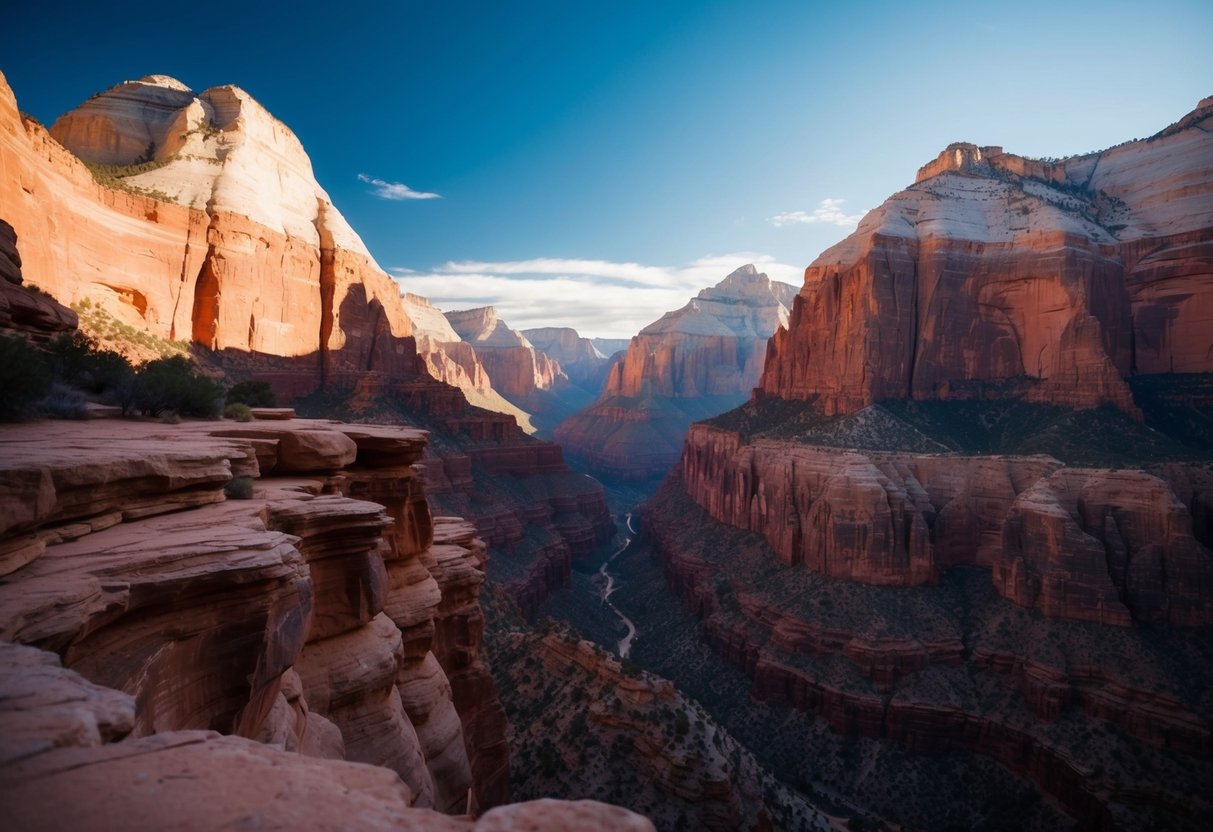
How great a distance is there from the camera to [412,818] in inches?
142

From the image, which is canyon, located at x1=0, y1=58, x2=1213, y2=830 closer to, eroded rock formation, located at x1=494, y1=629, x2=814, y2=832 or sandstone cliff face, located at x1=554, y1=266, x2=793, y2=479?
eroded rock formation, located at x1=494, y1=629, x2=814, y2=832

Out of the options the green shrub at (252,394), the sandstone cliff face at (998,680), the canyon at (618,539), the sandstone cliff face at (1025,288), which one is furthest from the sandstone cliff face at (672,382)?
the green shrub at (252,394)

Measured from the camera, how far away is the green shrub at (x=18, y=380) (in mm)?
10781

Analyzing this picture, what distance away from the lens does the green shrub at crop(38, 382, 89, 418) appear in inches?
494

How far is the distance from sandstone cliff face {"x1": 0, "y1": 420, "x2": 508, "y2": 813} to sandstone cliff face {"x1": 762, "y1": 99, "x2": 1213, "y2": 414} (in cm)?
4484

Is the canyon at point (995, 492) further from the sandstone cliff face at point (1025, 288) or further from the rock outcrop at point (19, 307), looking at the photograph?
the rock outcrop at point (19, 307)

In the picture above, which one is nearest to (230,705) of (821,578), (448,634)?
(448,634)

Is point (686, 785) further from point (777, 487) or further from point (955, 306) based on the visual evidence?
point (955, 306)

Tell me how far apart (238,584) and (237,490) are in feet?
11.0

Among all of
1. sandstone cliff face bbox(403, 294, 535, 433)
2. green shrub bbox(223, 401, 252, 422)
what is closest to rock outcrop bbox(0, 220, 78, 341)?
green shrub bbox(223, 401, 252, 422)

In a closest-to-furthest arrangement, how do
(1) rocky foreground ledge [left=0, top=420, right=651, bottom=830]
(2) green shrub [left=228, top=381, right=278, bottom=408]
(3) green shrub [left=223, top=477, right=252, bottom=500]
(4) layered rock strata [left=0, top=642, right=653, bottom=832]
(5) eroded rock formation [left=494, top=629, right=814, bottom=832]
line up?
1. (4) layered rock strata [left=0, top=642, right=653, bottom=832]
2. (1) rocky foreground ledge [left=0, top=420, right=651, bottom=830]
3. (3) green shrub [left=223, top=477, right=252, bottom=500]
4. (5) eroded rock formation [left=494, top=629, right=814, bottom=832]
5. (2) green shrub [left=228, top=381, right=278, bottom=408]

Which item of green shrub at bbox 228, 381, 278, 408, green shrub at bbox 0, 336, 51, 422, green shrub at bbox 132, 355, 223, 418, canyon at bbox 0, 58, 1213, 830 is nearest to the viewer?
canyon at bbox 0, 58, 1213, 830

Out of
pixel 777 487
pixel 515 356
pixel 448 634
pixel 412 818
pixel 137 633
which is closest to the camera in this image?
pixel 412 818

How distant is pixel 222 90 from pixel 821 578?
229 ft
